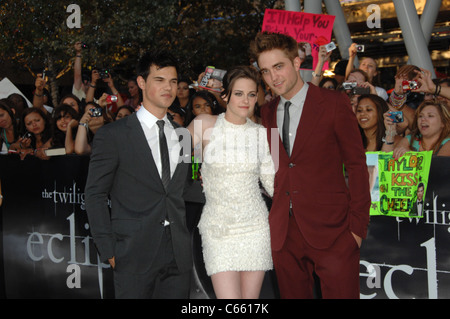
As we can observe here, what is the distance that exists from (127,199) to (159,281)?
1.89ft

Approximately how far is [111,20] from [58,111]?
19.7 ft

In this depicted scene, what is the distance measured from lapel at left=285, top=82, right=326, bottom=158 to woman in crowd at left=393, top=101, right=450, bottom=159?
1.17 m

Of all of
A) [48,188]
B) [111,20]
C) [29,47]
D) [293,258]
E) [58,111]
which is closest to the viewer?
[293,258]

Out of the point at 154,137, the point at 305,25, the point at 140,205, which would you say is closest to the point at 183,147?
the point at 154,137

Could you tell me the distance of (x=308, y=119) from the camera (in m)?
3.44

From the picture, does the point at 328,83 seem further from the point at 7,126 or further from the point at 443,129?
the point at 7,126

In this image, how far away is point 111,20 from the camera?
37.6ft

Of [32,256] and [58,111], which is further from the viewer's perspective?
[58,111]

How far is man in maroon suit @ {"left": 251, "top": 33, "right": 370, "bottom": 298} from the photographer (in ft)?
11.2

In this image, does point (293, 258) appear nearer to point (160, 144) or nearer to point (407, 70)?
point (160, 144)

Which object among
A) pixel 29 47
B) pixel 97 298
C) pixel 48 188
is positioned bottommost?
pixel 97 298

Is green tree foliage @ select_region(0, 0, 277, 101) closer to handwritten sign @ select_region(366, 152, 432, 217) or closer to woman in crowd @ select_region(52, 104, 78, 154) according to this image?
woman in crowd @ select_region(52, 104, 78, 154)

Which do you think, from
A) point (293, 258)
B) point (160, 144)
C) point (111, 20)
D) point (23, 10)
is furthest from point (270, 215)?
point (23, 10)

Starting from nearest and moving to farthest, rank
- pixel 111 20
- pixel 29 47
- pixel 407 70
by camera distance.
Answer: pixel 407 70 < pixel 111 20 < pixel 29 47
